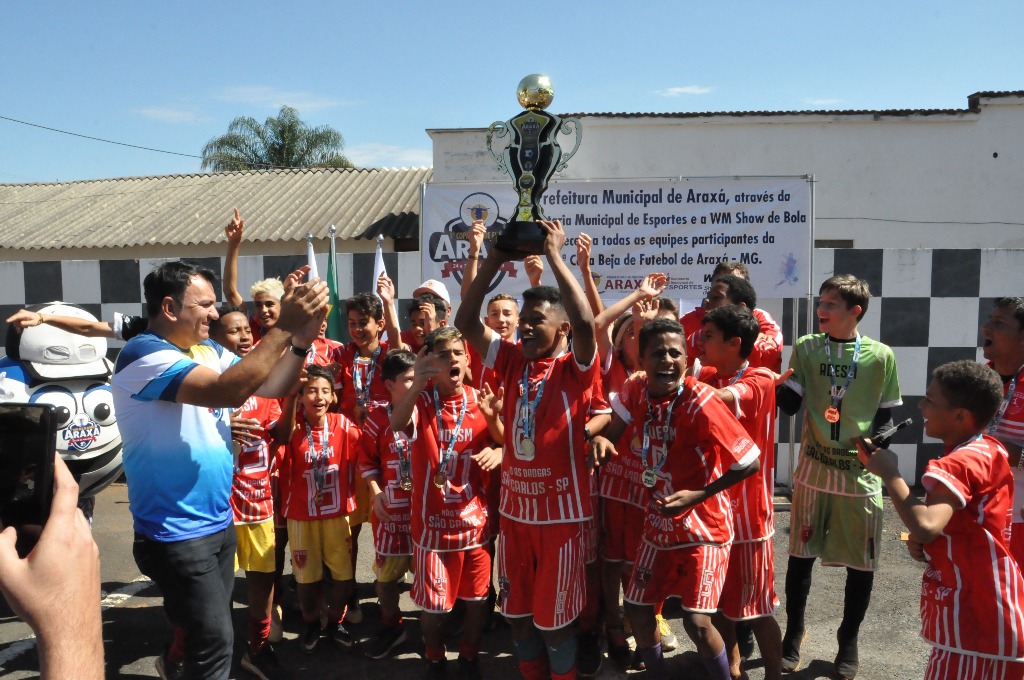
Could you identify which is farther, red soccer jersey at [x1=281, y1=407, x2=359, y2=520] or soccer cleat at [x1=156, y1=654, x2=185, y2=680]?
red soccer jersey at [x1=281, y1=407, x2=359, y2=520]

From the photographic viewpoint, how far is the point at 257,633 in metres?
3.56

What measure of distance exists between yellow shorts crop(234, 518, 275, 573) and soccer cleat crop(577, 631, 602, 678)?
1434mm

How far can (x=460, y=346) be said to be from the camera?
3.46 m

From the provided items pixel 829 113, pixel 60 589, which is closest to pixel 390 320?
pixel 60 589

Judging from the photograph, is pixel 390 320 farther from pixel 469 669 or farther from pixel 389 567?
pixel 469 669

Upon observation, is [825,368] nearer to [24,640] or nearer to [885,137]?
[24,640]

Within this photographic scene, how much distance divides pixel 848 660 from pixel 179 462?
2.83 meters

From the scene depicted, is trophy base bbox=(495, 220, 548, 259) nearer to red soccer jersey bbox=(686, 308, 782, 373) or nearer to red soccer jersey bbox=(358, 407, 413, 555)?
red soccer jersey bbox=(686, 308, 782, 373)

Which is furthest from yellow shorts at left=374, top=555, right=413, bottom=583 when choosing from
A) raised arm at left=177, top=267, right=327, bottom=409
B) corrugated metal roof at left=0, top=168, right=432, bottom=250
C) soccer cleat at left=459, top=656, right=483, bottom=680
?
corrugated metal roof at left=0, top=168, right=432, bottom=250

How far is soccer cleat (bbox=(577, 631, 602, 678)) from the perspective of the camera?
3.51m

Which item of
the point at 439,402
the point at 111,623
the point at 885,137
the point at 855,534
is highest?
the point at 885,137

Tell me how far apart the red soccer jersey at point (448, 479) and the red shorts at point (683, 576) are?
0.75m

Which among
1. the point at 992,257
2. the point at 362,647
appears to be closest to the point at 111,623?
the point at 362,647

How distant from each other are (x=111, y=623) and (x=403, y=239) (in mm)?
9901
